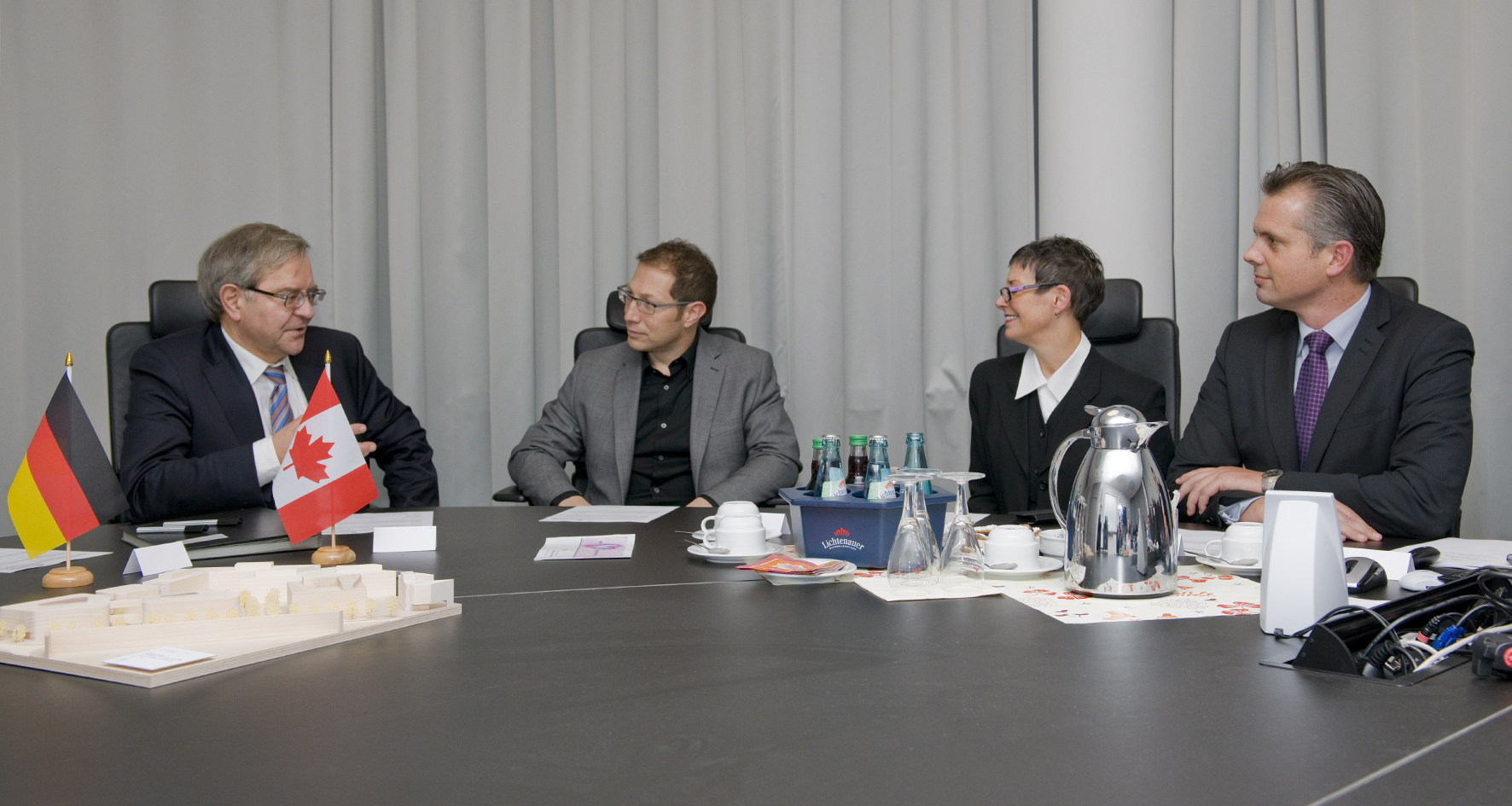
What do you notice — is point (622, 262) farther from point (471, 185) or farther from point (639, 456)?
point (639, 456)

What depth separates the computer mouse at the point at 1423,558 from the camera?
153 centimetres

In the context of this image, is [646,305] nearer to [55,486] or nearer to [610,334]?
[610,334]

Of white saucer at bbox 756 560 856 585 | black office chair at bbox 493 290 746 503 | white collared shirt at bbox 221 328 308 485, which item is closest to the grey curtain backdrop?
black office chair at bbox 493 290 746 503

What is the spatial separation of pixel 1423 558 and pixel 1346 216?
3.42 ft

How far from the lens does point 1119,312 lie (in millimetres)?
2820

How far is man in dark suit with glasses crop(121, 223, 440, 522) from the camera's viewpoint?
2363mm

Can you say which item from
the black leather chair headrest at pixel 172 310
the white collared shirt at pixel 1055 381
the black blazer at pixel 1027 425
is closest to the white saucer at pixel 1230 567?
the black blazer at pixel 1027 425

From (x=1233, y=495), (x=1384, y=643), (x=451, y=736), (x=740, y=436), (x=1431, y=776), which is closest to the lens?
(x=1431, y=776)

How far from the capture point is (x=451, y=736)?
86 centimetres

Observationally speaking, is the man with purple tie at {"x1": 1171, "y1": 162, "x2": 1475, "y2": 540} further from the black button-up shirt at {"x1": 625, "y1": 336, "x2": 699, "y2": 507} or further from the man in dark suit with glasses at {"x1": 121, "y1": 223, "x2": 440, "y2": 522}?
the man in dark suit with glasses at {"x1": 121, "y1": 223, "x2": 440, "y2": 522}

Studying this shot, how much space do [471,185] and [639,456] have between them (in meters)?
1.37

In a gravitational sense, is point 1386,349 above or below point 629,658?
above

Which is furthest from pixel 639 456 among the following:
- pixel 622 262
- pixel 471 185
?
pixel 471 185

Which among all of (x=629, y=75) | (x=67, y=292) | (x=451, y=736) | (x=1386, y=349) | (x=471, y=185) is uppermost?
(x=629, y=75)
